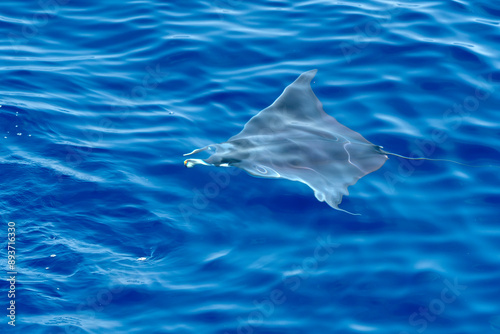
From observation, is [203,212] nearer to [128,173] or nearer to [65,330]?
[128,173]

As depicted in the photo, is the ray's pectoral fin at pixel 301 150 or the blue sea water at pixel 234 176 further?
the ray's pectoral fin at pixel 301 150

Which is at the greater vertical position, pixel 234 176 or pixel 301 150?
pixel 301 150

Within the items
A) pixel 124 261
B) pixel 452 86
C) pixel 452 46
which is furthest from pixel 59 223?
pixel 452 46

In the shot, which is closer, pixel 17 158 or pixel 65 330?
pixel 65 330

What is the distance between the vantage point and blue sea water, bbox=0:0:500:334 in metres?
6.66

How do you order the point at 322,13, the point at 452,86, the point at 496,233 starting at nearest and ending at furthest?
the point at 496,233, the point at 452,86, the point at 322,13

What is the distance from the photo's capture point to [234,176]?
845cm

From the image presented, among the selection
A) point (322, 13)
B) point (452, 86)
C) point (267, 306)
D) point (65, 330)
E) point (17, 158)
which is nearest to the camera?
point (65, 330)

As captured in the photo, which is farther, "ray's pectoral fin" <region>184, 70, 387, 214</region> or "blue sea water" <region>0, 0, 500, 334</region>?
"ray's pectoral fin" <region>184, 70, 387, 214</region>

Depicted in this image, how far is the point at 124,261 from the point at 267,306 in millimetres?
1669

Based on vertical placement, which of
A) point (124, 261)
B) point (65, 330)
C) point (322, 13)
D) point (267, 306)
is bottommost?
point (65, 330)

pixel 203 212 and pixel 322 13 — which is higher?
pixel 322 13

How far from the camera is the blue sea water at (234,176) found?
21.9ft

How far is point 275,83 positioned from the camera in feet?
33.9
